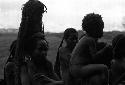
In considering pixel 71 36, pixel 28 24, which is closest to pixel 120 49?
pixel 28 24

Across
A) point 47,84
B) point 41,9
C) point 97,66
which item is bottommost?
point 47,84

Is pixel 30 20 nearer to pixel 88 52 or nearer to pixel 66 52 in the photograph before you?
pixel 66 52

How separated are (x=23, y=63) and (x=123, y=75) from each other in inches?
96.2

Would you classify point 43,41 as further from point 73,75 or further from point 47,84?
point 73,75

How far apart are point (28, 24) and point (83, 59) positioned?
223 centimetres

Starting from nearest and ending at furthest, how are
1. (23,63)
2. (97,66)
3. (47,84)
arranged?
1. (97,66)
2. (47,84)
3. (23,63)

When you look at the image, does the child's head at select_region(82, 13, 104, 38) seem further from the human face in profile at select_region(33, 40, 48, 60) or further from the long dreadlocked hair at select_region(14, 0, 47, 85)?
the long dreadlocked hair at select_region(14, 0, 47, 85)

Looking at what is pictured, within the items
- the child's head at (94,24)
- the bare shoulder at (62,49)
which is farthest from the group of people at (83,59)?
the bare shoulder at (62,49)

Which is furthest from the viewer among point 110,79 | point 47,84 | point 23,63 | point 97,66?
point 23,63

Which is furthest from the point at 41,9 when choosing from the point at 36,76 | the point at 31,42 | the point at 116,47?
the point at 116,47

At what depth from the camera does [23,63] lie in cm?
906

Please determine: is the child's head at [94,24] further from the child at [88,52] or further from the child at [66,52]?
the child at [66,52]

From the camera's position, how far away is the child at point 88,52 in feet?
23.6

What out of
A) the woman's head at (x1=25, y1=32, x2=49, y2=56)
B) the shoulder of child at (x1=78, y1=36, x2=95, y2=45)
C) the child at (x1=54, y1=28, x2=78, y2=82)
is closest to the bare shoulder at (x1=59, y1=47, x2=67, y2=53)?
the child at (x1=54, y1=28, x2=78, y2=82)
